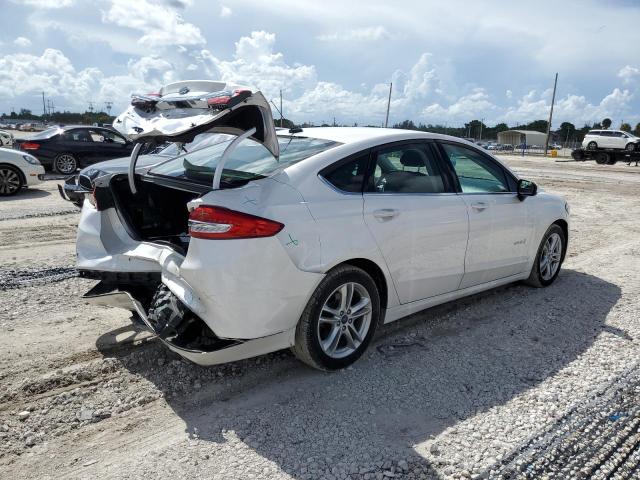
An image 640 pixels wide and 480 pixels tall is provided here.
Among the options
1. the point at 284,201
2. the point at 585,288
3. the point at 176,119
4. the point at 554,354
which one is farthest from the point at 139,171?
the point at 585,288

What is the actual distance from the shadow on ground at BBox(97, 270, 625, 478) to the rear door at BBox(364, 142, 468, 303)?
1.55ft

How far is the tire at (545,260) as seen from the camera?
5441 millimetres

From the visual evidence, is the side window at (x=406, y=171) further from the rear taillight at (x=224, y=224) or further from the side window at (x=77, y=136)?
the side window at (x=77, y=136)

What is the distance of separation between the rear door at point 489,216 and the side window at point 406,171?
0.23 m

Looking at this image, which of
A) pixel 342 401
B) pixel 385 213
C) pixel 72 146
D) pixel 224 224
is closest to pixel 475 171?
pixel 385 213

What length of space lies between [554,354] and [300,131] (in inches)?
104

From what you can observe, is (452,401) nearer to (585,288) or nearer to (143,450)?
(143,450)

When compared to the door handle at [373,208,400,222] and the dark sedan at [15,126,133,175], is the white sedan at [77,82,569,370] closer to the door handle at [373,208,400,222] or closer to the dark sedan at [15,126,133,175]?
the door handle at [373,208,400,222]

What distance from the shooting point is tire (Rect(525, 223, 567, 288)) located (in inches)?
214

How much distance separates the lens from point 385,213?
12.0 feet

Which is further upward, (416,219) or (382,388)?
(416,219)

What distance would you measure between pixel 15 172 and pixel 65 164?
423 centimetres

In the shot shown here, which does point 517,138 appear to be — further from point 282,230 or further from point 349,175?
point 282,230

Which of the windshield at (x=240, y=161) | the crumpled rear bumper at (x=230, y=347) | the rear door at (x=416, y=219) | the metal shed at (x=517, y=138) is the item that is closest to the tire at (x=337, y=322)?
the crumpled rear bumper at (x=230, y=347)
